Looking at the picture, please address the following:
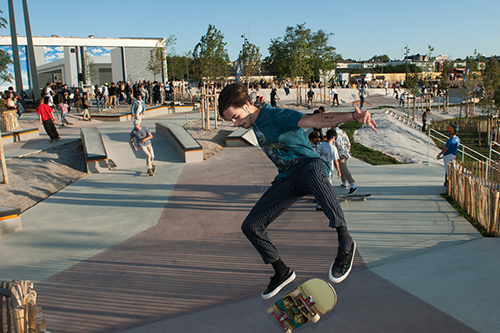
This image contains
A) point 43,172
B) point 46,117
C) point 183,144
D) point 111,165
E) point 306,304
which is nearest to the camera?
point 306,304

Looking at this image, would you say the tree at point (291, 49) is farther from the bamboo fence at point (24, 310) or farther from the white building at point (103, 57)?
the bamboo fence at point (24, 310)

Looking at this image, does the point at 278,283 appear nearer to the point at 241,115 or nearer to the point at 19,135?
the point at 241,115

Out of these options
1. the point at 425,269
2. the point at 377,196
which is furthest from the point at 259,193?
the point at 425,269

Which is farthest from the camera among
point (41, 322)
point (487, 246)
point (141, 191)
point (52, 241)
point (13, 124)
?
point (13, 124)

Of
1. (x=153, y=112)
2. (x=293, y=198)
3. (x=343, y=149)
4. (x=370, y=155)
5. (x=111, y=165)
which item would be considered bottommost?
(x=370, y=155)

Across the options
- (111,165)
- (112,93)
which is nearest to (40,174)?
(111,165)

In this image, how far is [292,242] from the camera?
6.28m

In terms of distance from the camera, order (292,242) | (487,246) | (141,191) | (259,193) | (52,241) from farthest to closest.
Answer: (141,191) → (259,193) → (52,241) → (292,242) → (487,246)

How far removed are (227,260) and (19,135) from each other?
15696 mm

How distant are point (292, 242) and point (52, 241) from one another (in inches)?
174

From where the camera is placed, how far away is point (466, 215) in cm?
721

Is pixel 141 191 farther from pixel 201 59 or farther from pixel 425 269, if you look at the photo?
pixel 201 59

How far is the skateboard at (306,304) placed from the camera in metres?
3.13

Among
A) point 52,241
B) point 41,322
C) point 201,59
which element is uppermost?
point 201,59
